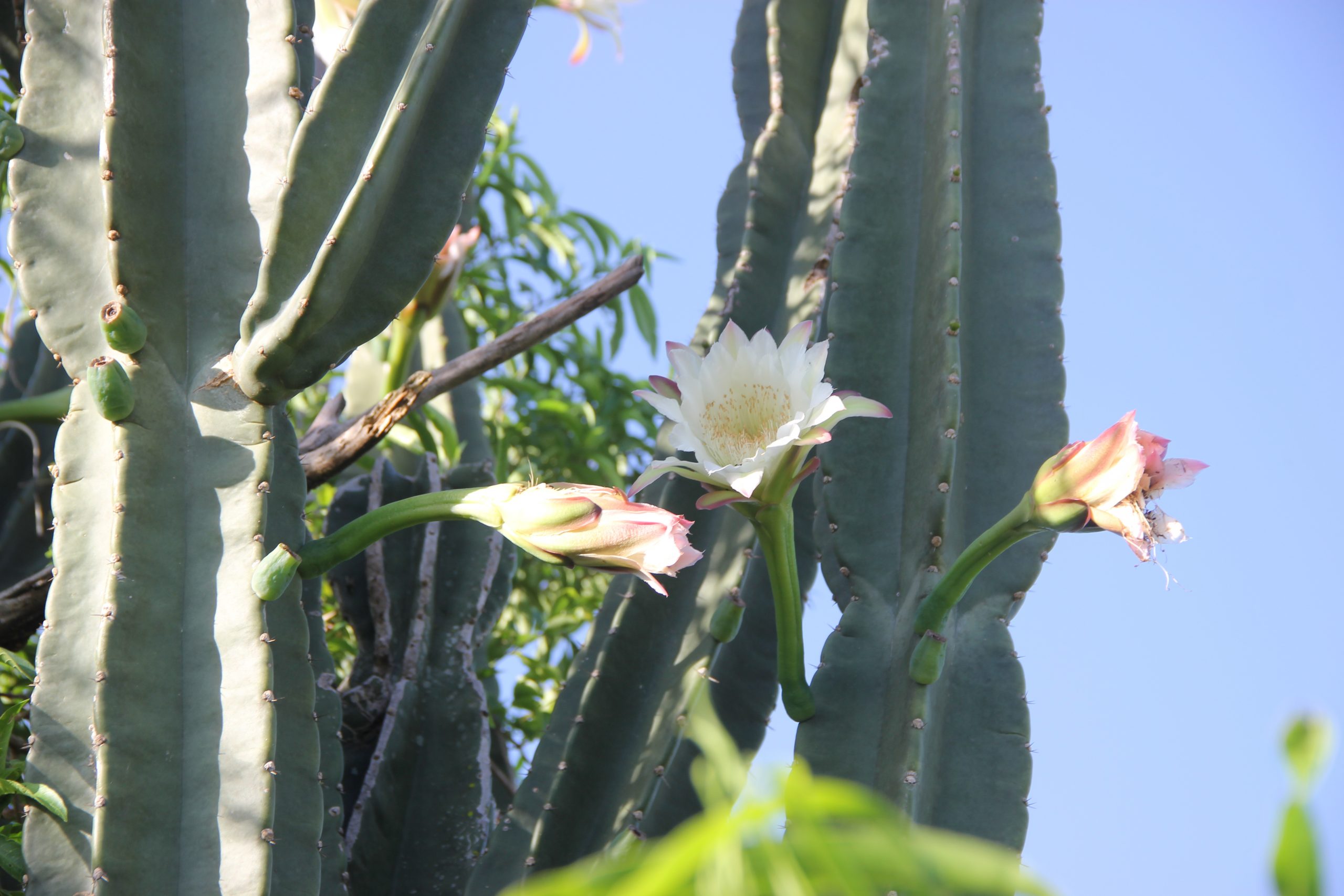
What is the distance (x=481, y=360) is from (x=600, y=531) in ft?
2.25

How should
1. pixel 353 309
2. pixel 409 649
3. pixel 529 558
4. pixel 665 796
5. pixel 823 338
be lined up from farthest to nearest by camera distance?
pixel 529 558 → pixel 409 649 → pixel 823 338 → pixel 665 796 → pixel 353 309

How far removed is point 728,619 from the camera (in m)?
1.06

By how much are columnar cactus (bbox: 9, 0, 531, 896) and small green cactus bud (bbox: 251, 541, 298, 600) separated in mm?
20

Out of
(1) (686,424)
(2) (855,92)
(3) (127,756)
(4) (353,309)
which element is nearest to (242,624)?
(3) (127,756)

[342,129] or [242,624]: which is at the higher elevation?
[342,129]

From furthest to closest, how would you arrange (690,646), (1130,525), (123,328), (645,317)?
(645,317) → (690,646) → (123,328) → (1130,525)

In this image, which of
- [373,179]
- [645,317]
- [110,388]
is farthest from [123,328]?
[645,317]

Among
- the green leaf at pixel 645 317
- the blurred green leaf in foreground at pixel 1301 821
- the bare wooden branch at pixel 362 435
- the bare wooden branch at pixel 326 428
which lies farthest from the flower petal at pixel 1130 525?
the green leaf at pixel 645 317

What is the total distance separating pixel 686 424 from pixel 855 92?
2.20 feet

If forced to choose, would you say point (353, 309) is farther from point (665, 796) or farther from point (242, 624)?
point (665, 796)

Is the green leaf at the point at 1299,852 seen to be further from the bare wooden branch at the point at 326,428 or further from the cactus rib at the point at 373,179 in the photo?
the bare wooden branch at the point at 326,428

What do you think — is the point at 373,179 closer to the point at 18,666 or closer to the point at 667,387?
the point at 667,387

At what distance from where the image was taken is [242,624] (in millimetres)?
879

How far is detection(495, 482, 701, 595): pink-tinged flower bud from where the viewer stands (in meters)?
0.80
